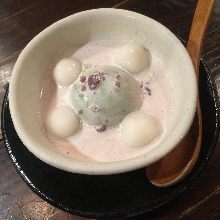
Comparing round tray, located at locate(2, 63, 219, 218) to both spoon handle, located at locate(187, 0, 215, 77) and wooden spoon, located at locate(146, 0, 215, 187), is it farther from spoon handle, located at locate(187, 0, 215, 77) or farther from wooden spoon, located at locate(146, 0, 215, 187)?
spoon handle, located at locate(187, 0, 215, 77)

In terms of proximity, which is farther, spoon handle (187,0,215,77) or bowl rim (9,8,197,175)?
spoon handle (187,0,215,77)

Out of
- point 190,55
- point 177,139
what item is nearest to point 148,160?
point 177,139

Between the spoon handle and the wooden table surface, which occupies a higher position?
the spoon handle

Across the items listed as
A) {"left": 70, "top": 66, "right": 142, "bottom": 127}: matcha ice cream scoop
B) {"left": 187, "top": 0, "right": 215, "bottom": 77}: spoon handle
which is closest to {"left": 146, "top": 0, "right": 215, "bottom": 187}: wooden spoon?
{"left": 187, "top": 0, "right": 215, "bottom": 77}: spoon handle

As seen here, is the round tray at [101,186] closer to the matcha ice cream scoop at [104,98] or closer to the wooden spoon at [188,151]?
the wooden spoon at [188,151]

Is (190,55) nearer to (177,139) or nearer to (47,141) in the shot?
(177,139)

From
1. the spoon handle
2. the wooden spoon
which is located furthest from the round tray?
the spoon handle
